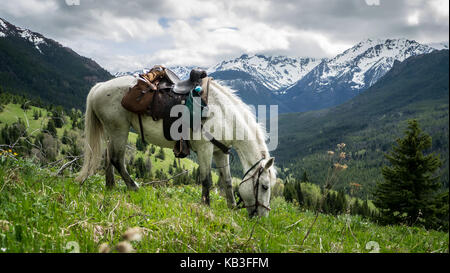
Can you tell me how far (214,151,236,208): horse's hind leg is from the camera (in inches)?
272

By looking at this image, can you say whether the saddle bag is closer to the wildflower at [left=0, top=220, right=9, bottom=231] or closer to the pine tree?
the wildflower at [left=0, top=220, right=9, bottom=231]

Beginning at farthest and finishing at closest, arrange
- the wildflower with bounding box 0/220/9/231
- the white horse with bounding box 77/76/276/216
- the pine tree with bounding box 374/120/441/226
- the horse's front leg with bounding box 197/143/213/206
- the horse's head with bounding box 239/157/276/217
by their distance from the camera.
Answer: the pine tree with bounding box 374/120/441/226 → the horse's front leg with bounding box 197/143/213/206 → the white horse with bounding box 77/76/276/216 → the horse's head with bounding box 239/157/276/217 → the wildflower with bounding box 0/220/9/231

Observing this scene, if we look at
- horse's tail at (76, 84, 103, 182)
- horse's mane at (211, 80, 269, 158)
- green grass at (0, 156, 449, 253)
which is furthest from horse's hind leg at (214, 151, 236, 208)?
horse's tail at (76, 84, 103, 182)

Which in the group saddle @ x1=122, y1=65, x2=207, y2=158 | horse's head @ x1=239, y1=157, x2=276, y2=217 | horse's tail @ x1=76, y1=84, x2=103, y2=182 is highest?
saddle @ x1=122, y1=65, x2=207, y2=158

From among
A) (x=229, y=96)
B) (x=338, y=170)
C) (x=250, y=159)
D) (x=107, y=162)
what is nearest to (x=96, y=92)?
(x=107, y=162)

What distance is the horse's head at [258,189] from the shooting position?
598cm

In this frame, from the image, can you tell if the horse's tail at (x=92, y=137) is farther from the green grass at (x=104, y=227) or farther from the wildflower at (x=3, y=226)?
the wildflower at (x=3, y=226)

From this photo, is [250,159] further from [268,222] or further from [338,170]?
[338,170]

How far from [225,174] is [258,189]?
1.29 m

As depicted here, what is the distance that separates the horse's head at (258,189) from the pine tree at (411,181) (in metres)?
25.3

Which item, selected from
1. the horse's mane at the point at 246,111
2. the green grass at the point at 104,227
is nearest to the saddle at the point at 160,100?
the horse's mane at the point at 246,111

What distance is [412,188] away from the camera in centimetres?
2639
